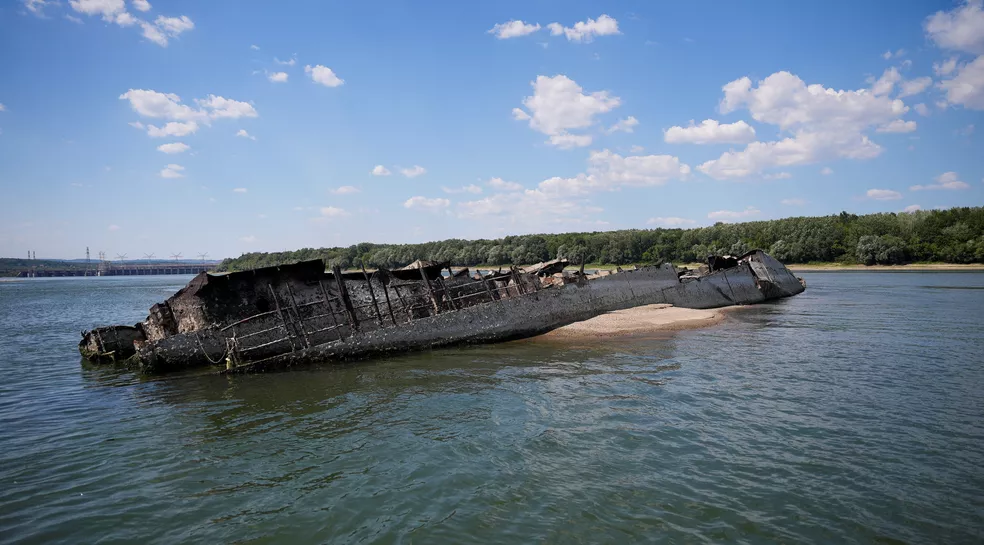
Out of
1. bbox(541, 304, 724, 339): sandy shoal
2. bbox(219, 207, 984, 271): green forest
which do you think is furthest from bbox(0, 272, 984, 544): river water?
bbox(219, 207, 984, 271): green forest

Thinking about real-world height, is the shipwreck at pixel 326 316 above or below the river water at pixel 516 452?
above

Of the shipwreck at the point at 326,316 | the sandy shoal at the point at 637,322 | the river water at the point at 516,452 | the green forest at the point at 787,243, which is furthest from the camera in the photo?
the green forest at the point at 787,243

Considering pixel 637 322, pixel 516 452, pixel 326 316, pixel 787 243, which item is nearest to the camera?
pixel 516 452

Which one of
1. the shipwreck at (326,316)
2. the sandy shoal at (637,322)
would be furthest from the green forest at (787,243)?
the shipwreck at (326,316)

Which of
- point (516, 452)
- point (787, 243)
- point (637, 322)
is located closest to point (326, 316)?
point (516, 452)

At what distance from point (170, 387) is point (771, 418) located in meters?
14.2

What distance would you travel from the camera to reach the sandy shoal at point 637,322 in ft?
62.1

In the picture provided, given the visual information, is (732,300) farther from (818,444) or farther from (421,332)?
(818,444)

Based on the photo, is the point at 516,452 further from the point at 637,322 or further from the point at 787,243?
the point at 787,243

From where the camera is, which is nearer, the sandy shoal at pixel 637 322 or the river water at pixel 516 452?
the river water at pixel 516 452

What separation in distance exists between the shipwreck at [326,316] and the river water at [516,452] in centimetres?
114

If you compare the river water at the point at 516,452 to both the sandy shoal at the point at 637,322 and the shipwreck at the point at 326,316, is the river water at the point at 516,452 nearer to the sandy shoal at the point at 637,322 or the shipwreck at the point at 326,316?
the shipwreck at the point at 326,316

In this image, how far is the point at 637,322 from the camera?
20.1m

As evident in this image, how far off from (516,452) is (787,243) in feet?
282
